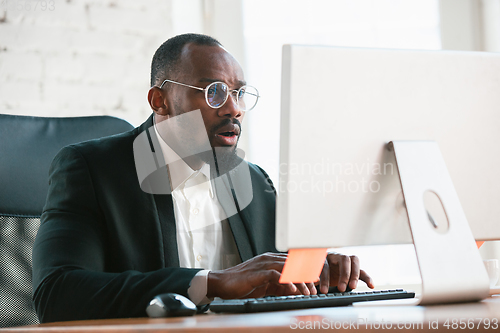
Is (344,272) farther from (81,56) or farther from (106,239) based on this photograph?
(81,56)

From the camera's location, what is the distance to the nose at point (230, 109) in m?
1.37

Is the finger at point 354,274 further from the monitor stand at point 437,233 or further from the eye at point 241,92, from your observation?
the eye at point 241,92

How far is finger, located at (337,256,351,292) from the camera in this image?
955mm

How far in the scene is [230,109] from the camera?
4.50ft

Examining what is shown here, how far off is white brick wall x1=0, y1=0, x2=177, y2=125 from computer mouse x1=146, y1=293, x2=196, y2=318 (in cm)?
137

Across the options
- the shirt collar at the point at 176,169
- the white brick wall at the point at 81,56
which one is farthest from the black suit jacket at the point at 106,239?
the white brick wall at the point at 81,56

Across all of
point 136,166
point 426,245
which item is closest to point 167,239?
point 136,166

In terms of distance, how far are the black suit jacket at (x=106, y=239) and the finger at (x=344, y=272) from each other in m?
0.34

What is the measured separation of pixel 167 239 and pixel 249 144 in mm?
1004

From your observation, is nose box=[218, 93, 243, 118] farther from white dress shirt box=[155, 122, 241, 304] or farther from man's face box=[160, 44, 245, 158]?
white dress shirt box=[155, 122, 241, 304]

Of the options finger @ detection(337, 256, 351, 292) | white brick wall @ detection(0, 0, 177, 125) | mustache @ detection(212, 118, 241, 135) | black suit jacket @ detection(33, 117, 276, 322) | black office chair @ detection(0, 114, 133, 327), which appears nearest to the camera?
black suit jacket @ detection(33, 117, 276, 322)

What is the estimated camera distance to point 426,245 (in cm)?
63

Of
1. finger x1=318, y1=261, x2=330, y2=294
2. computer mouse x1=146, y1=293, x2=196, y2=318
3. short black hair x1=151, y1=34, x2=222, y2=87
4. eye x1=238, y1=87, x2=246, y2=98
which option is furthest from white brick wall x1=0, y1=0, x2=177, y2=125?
computer mouse x1=146, y1=293, x2=196, y2=318

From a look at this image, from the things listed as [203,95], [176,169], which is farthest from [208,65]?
[176,169]
